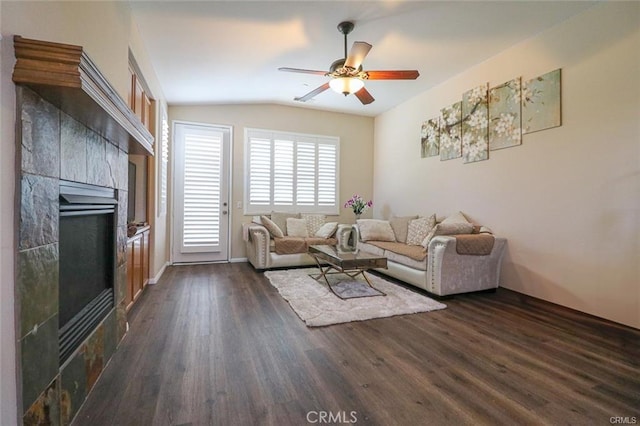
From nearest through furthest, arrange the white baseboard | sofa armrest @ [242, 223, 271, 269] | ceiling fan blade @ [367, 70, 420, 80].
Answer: ceiling fan blade @ [367, 70, 420, 80], the white baseboard, sofa armrest @ [242, 223, 271, 269]

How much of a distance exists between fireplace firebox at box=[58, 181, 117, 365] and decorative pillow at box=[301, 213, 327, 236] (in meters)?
3.39

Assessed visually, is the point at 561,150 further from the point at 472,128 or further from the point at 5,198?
the point at 5,198

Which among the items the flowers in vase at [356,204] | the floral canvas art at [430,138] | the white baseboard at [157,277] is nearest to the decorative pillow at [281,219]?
the flowers in vase at [356,204]

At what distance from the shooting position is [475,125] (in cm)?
376

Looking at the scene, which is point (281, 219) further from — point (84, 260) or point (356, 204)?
point (84, 260)

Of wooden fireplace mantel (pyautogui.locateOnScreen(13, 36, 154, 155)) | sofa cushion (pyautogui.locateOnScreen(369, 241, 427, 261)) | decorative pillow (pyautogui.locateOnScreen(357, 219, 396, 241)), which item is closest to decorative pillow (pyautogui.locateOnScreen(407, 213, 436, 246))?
sofa cushion (pyautogui.locateOnScreen(369, 241, 427, 261))

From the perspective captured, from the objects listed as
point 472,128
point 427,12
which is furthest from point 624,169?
point 427,12

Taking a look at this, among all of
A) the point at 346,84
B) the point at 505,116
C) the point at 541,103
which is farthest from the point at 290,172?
the point at 541,103

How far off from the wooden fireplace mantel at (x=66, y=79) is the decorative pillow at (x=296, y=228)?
363cm

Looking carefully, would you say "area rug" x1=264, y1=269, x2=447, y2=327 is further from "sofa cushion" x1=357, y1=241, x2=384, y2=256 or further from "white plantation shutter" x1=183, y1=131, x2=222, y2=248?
"white plantation shutter" x1=183, y1=131, x2=222, y2=248

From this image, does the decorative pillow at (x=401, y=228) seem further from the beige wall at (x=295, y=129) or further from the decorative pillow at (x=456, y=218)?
the beige wall at (x=295, y=129)

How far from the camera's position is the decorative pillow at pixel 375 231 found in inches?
177

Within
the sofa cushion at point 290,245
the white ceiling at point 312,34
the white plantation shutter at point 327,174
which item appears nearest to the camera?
the white ceiling at point 312,34

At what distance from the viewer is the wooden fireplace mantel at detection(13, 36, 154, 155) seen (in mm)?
974
